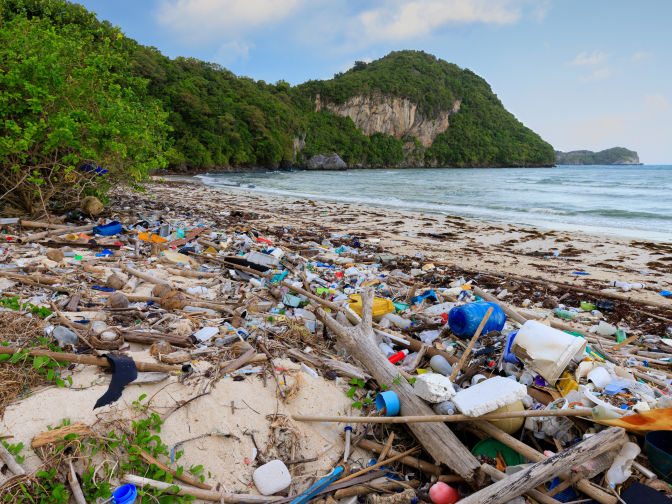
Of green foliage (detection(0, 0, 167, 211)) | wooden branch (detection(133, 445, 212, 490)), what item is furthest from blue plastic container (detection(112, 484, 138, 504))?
green foliage (detection(0, 0, 167, 211))

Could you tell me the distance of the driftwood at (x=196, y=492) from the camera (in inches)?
69.1

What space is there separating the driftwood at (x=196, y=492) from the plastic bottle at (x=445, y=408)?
3.43 ft

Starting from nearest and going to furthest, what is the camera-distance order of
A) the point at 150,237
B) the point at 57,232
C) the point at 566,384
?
1. the point at 566,384
2. the point at 57,232
3. the point at 150,237

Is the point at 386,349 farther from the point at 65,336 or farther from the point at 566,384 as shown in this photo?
the point at 65,336

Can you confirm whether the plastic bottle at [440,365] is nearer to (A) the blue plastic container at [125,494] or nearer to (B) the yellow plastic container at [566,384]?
(B) the yellow plastic container at [566,384]

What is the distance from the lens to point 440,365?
9.59 feet

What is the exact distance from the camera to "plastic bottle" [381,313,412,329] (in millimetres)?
3697

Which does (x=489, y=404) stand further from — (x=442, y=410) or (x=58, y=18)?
(x=58, y=18)

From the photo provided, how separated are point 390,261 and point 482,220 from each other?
7412 millimetres

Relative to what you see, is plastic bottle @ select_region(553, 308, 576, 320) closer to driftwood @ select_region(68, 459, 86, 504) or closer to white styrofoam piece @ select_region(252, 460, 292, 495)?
white styrofoam piece @ select_region(252, 460, 292, 495)

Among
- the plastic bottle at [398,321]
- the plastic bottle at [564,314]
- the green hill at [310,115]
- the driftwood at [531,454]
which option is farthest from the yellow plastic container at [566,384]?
the green hill at [310,115]

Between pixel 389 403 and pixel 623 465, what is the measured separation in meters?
1.21

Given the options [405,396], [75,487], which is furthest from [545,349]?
[75,487]

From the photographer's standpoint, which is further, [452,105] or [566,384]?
[452,105]
